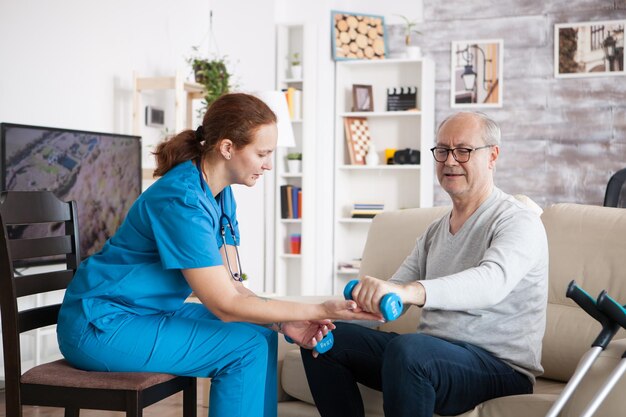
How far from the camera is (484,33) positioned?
6055 mm

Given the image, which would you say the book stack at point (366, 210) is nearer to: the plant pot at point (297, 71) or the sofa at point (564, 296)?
the plant pot at point (297, 71)

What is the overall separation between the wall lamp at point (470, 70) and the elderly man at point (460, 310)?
371 centimetres

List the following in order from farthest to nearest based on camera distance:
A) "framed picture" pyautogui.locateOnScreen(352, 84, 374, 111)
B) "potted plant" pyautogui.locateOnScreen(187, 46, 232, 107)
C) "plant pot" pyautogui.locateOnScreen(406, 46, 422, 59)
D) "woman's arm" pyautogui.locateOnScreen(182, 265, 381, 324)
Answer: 1. "framed picture" pyautogui.locateOnScreen(352, 84, 374, 111)
2. "plant pot" pyautogui.locateOnScreen(406, 46, 422, 59)
3. "potted plant" pyautogui.locateOnScreen(187, 46, 232, 107)
4. "woman's arm" pyautogui.locateOnScreen(182, 265, 381, 324)

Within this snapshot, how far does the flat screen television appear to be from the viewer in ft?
12.6

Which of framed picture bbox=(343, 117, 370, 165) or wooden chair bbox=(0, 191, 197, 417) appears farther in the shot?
framed picture bbox=(343, 117, 370, 165)

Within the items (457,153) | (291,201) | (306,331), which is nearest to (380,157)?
(291,201)

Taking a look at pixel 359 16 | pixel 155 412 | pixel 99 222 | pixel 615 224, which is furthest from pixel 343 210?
pixel 615 224

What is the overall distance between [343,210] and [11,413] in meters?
4.37

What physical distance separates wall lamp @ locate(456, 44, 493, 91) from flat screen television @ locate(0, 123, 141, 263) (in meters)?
2.60

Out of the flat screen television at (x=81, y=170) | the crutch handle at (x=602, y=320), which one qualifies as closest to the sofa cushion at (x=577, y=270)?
the crutch handle at (x=602, y=320)

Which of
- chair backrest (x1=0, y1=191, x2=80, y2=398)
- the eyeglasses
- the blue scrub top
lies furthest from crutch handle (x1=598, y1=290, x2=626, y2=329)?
chair backrest (x1=0, y1=191, x2=80, y2=398)

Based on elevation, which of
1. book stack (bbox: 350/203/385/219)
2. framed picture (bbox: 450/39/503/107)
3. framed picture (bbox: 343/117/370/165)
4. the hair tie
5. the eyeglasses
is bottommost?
book stack (bbox: 350/203/385/219)

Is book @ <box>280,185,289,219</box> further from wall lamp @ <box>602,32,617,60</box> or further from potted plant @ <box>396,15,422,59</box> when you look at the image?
wall lamp @ <box>602,32,617,60</box>

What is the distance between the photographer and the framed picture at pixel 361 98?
618cm
